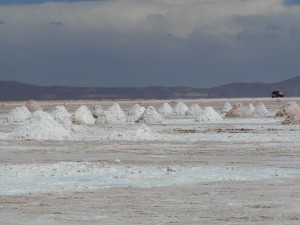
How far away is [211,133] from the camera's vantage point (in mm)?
36438

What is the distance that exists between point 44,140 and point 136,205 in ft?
60.7

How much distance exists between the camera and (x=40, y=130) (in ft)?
108

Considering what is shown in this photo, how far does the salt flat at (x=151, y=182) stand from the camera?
1298cm

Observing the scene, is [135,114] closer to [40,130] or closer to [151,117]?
[151,117]

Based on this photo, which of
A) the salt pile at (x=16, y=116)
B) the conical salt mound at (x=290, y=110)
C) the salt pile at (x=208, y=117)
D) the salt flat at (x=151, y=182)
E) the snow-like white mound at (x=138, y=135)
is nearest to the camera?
the salt flat at (x=151, y=182)

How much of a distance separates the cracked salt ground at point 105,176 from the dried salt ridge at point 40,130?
11.1 m

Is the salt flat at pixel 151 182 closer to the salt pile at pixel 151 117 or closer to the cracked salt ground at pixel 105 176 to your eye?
the cracked salt ground at pixel 105 176

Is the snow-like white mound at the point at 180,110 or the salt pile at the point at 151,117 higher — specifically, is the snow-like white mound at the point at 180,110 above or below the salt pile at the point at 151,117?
above

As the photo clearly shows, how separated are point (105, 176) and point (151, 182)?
1.59m

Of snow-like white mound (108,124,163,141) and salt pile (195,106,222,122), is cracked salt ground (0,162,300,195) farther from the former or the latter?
salt pile (195,106,222,122)

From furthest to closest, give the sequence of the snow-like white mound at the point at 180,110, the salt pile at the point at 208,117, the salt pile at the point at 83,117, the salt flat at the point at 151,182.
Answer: the snow-like white mound at the point at 180,110, the salt pile at the point at 208,117, the salt pile at the point at 83,117, the salt flat at the point at 151,182

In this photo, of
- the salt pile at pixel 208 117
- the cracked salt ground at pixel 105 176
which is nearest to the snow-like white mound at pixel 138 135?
the cracked salt ground at pixel 105 176

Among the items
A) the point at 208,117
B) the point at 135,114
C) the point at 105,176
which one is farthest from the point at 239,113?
the point at 105,176

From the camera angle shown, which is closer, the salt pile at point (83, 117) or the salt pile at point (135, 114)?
the salt pile at point (83, 117)
